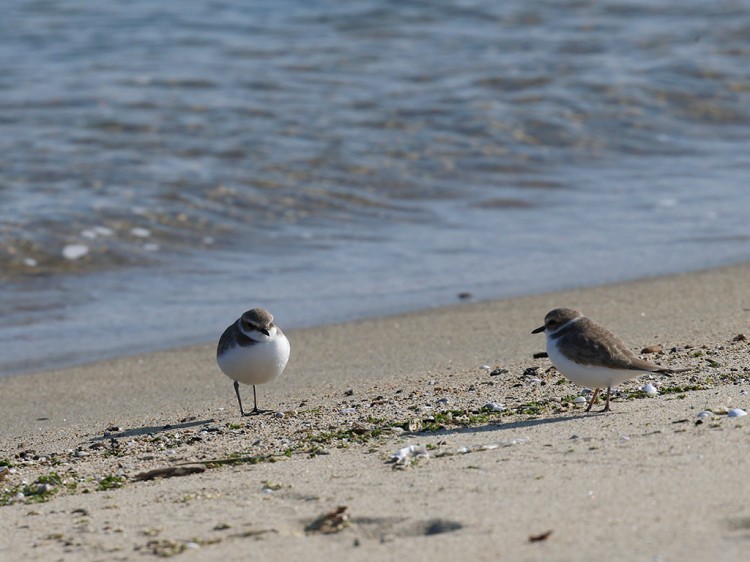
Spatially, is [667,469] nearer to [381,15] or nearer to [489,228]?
[489,228]

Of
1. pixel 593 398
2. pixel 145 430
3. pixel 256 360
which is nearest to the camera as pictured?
pixel 593 398

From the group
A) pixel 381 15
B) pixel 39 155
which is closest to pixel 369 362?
pixel 39 155

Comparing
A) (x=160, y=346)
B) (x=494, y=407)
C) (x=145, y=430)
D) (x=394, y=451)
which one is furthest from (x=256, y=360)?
(x=160, y=346)

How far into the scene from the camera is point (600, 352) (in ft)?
19.0

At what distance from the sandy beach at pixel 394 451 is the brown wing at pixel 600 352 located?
0.79ft

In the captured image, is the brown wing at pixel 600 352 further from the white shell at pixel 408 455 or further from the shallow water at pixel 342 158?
the shallow water at pixel 342 158

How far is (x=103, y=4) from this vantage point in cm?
2103

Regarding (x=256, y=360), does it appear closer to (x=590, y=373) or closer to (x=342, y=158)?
(x=590, y=373)

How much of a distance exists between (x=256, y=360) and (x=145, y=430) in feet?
2.42

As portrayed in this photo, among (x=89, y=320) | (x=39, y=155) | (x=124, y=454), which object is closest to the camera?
(x=124, y=454)

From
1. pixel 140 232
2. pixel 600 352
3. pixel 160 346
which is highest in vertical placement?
pixel 600 352

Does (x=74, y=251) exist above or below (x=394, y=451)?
below

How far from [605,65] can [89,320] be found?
11.5 metres

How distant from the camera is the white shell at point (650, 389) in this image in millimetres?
6206
